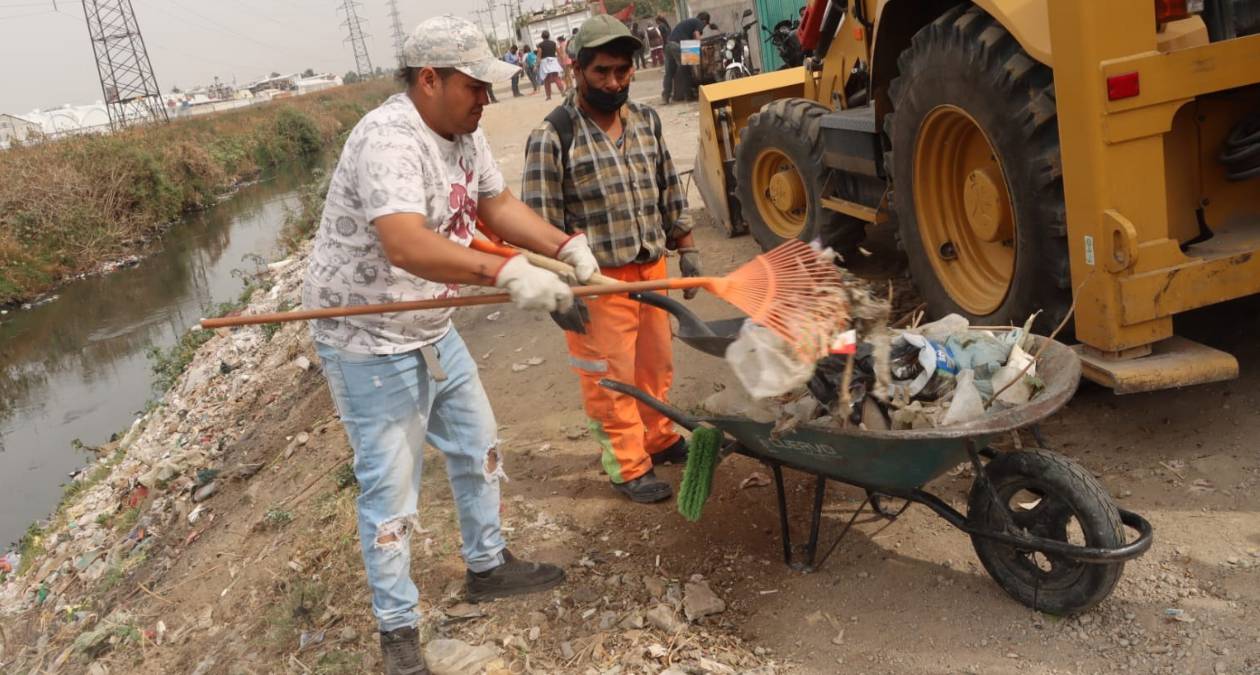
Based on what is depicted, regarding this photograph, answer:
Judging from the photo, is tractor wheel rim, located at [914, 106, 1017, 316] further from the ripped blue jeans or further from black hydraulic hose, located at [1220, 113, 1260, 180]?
the ripped blue jeans

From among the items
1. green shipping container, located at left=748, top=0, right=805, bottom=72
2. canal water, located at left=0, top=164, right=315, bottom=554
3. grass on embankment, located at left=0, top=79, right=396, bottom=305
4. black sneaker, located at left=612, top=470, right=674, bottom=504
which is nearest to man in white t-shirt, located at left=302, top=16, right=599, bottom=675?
black sneaker, located at left=612, top=470, right=674, bottom=504

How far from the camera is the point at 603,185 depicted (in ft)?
12.2

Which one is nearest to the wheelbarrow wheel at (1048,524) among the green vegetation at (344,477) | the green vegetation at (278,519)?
the green vegetation at (344,477)

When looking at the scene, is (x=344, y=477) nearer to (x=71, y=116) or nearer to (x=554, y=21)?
(x=554, y=21)

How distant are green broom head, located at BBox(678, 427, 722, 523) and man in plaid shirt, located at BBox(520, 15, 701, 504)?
A: 72 cm

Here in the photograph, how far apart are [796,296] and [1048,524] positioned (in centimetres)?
96

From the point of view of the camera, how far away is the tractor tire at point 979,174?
10.8 feet

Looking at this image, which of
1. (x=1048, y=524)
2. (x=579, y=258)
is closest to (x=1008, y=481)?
(x=1048, y=524)

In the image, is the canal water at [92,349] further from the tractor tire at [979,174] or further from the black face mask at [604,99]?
the tractor tire at [979,174]

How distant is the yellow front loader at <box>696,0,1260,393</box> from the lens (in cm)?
297

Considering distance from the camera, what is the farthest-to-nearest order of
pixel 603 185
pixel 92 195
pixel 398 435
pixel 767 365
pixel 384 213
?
pixel 92 195 → pixel 603 185 → pixel 398 435 → pixel 767 365 → pixel 384 213

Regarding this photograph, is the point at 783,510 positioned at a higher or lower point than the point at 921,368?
lower

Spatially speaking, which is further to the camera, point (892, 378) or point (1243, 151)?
point (1243, 151)

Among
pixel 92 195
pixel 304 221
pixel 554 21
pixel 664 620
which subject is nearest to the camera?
pixel 664 620
